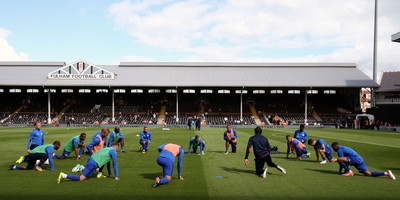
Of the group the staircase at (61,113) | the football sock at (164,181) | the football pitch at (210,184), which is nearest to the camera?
the football pitch at (210,184)

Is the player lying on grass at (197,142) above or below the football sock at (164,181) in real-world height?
above

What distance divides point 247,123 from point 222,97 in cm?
1024

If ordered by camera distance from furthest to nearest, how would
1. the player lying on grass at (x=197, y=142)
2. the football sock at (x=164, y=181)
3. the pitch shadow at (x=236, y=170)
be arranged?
the player lying on grass at (x=197, y=142) < the pitch shadow at (x=236, y=170) < the football sock at (x=164, y=181)

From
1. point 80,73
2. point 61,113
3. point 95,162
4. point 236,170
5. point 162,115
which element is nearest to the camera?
point 95,162

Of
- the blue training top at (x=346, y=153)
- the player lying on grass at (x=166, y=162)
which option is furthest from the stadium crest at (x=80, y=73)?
the blue training top at (x=346, y=153)

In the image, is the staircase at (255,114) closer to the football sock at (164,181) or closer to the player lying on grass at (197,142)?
the player lying on grass at (197,142)

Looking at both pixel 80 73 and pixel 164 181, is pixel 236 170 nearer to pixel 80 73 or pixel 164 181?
pixel 164 181

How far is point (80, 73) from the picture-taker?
175ft

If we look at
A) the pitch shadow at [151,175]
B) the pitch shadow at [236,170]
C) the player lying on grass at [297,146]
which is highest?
the player lying on grass at [297,146]

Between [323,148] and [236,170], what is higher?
[323,148]

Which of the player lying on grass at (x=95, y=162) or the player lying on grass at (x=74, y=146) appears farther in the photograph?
the player lying on grass at (x=74, y=146)

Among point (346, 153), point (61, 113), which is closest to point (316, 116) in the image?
point (61, 113)

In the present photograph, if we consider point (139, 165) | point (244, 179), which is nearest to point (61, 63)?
point (139, 165)

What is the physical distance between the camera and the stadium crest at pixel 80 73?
53.3 m
